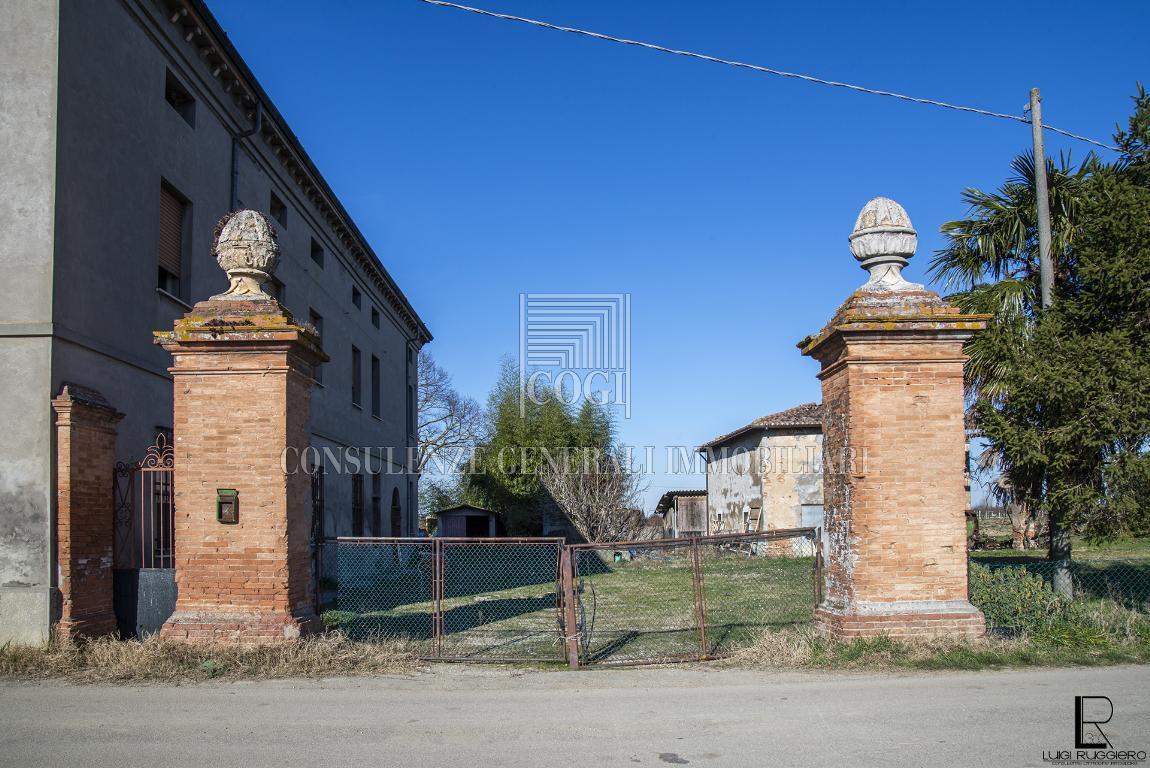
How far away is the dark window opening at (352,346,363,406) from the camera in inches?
954

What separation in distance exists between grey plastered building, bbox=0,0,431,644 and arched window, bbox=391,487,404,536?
13241 millimetres

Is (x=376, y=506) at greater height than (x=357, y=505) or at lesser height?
lesser

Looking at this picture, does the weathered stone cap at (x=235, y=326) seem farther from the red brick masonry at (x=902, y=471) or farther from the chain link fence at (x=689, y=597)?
the red brick masonry at (x=902, y=471)

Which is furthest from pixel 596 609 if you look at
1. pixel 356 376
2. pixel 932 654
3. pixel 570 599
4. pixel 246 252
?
pixel 356 376

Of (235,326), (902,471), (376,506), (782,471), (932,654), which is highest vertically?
(235,326)

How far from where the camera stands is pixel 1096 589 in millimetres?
13633

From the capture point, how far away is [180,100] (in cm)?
1326

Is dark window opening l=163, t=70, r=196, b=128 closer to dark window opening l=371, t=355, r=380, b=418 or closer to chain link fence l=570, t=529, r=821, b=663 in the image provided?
chain link fence l=570, t=529, r=821, b=663

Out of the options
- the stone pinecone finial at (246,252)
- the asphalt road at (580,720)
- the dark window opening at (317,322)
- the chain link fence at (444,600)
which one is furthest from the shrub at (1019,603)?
the dark window opening at (317,322)

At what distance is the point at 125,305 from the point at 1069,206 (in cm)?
1427

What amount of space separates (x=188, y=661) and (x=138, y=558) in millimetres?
3310

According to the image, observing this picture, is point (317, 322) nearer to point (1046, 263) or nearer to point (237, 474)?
point (237, 474)

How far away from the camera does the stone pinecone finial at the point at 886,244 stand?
327 inches

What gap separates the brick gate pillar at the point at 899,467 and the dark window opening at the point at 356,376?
18342 mm
